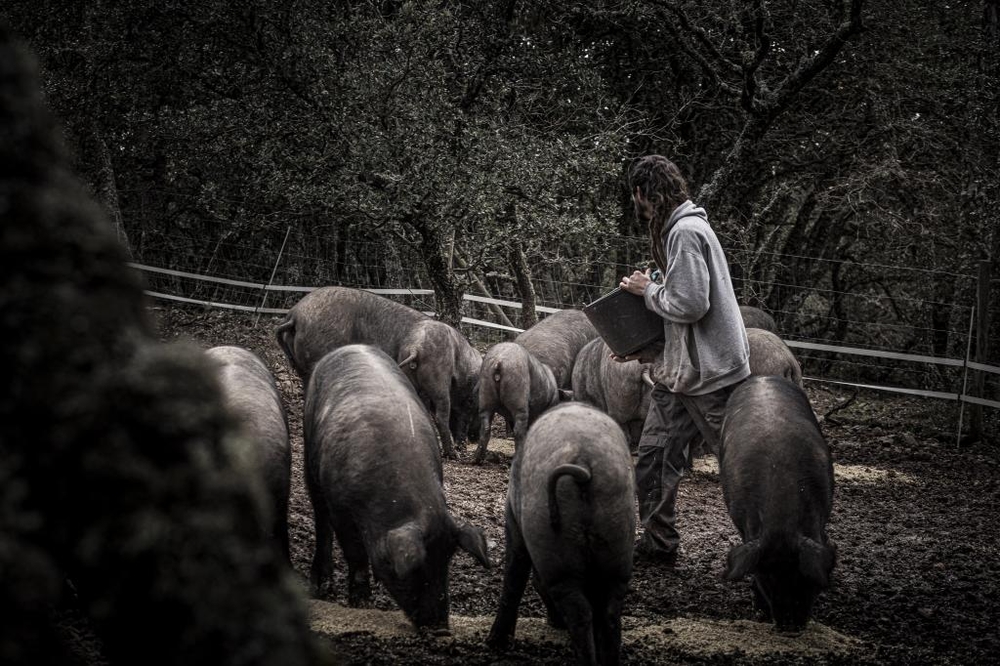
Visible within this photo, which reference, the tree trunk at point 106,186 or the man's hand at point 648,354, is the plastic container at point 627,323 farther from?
the tree trunk at point 106,186

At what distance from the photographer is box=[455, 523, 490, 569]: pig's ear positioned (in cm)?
427

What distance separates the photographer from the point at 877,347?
616 inches

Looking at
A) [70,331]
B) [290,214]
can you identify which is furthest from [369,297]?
[70,331]

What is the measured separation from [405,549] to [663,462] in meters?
2.11

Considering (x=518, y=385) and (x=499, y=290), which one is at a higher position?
(x=499, y=290)

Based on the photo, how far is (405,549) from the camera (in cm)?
404

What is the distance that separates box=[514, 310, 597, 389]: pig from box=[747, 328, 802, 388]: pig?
219cm

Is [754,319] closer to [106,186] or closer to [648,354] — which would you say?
[648,354]

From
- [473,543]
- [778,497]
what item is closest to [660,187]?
[778,497]

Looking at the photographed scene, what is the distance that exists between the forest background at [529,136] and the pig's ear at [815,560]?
5.71 metres

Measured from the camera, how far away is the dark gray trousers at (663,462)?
5.54 meters

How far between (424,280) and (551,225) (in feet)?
18.3

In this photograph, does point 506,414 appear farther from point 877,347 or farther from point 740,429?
point 877,347

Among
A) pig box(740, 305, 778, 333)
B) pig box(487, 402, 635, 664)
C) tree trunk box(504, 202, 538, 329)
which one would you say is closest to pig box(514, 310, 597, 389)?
tree trunk box(504, 202, 538, 329)
